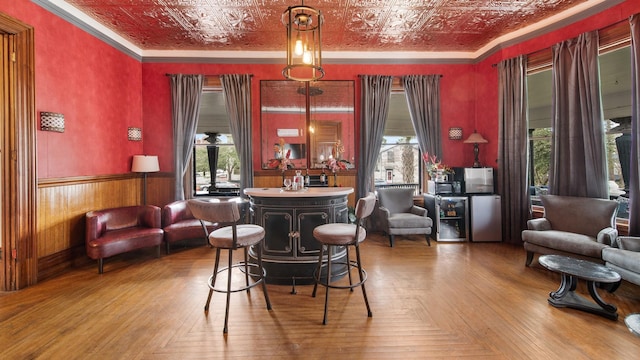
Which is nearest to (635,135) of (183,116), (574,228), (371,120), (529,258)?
(574,228)

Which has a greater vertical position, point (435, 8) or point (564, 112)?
point (435, 8)

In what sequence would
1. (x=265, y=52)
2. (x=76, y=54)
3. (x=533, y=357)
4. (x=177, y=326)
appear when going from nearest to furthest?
(x=533, y=357) < (x=177, y=326) < (x=76, y=54) < (x=265, y=52)

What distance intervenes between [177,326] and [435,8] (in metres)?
4.82

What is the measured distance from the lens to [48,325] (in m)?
2.55

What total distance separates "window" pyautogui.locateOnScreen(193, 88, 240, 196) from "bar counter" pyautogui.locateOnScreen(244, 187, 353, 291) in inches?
108

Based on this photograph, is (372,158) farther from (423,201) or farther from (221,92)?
(221,92)

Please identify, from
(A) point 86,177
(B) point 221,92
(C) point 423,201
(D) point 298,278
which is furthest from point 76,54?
(C) point 423,201

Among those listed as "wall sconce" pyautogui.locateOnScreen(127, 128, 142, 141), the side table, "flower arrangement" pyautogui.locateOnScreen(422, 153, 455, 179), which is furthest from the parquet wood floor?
"wall sconce" pyautogui.locateOnScreen(127, 128, 142, 141)

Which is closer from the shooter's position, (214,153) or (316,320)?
(316,320)

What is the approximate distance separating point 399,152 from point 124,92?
5109 millimetres

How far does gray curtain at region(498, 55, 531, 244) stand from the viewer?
4.80 m

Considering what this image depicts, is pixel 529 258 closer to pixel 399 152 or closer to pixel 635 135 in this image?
pixel 635 135

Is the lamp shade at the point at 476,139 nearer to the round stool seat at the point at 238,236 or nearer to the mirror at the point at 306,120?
the mirror at the point at 306,120

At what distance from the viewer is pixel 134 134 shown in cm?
522
